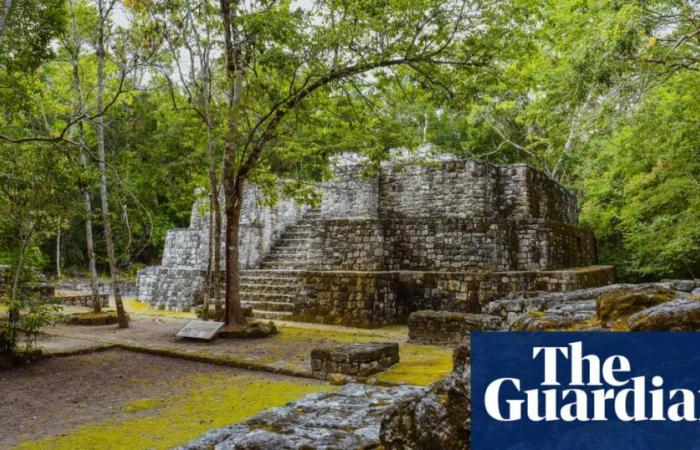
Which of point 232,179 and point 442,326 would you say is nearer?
point 442,326

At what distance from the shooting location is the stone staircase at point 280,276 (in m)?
12.3

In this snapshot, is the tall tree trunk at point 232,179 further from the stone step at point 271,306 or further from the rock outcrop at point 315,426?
the rock outcrop at point 315,426

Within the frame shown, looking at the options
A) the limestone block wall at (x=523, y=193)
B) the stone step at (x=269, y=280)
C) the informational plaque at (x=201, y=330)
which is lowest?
the informational plaque at (x=201, y=330)

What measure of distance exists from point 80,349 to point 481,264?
7660 millimetres

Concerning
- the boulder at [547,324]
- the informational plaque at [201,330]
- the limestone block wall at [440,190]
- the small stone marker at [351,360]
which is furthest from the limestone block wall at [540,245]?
the boulder at [547,324]

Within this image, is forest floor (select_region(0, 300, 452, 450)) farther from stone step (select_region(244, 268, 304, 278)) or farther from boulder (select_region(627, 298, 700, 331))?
stone step (select_region(244, 268, 304, 278))

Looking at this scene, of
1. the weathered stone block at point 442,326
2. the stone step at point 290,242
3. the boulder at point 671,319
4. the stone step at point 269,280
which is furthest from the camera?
the stone step at point 290,242

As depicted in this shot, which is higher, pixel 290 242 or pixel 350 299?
pixel 290 242

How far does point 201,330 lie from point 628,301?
7.56 m

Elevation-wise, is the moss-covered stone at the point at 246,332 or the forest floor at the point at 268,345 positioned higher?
the moss-covered stone at the point at 246,332

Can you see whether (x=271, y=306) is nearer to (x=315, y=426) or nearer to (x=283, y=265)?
(x=283, y=265)

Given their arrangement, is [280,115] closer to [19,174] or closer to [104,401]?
[19,174]

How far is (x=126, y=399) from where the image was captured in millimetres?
5113

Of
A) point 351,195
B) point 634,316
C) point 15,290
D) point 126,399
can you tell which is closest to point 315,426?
point 634,316
